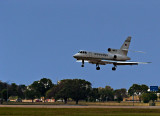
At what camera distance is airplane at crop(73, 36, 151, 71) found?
93000 millimetres

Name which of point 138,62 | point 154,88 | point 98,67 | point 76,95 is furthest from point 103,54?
point 76,95

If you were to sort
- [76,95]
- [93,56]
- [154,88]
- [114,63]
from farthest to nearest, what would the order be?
[76,95], [154,88], [114,63], [93,56]

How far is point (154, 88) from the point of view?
155500mm

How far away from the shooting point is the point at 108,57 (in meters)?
98.1

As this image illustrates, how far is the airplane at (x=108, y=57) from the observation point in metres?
93.0
